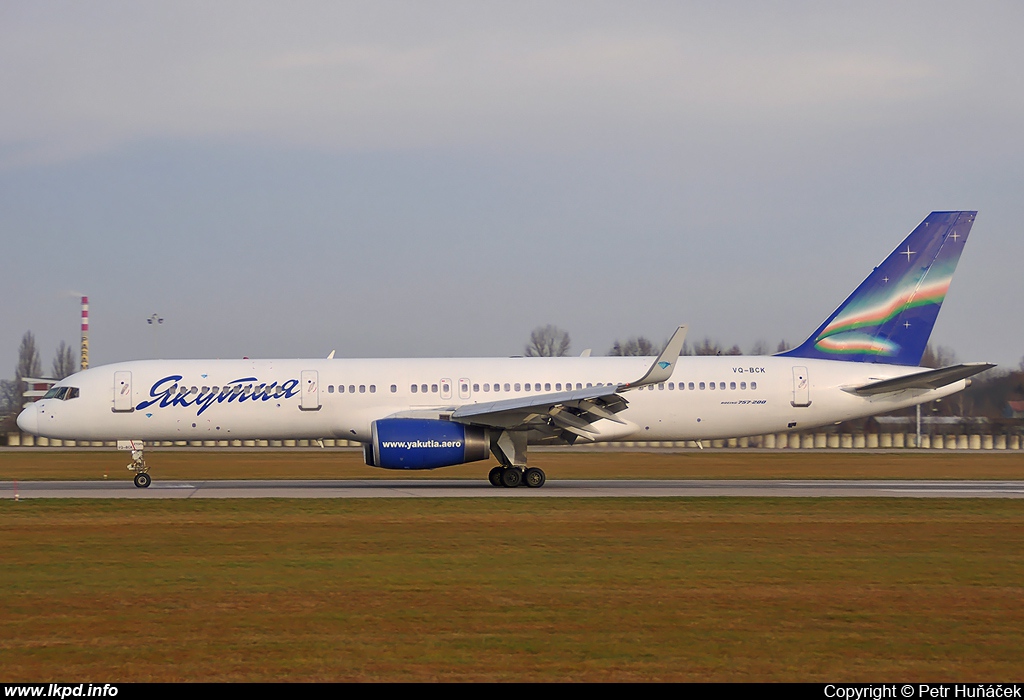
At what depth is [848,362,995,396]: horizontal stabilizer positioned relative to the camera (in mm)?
25266

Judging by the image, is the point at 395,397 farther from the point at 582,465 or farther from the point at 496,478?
the point at 582,465

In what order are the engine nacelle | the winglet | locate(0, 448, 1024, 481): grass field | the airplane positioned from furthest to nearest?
locate(0, 448, 1024, 481): grass field < the airplane < the engine nacelle < the winglet

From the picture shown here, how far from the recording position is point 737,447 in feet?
185

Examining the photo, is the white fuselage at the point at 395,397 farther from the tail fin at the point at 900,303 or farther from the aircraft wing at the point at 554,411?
the aircraft wing at the point at 554,411

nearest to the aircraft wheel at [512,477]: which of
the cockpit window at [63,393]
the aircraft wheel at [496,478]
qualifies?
the aircraft wheel at [496,478]

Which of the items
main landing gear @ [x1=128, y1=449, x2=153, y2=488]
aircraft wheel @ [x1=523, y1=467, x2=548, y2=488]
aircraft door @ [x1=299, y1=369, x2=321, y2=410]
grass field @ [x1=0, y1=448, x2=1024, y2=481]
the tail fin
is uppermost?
the tail fin

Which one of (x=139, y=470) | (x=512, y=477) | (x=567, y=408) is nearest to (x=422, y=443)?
(x=512, y=477)

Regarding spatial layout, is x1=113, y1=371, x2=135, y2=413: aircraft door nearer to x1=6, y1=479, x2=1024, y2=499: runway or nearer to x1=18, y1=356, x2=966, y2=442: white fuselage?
x1=18, y1=356, x2=966, y2=442: white fuselage

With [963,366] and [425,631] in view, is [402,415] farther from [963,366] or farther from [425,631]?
[425,631]

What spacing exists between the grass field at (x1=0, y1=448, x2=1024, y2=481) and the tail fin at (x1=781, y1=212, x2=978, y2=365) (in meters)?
5.05

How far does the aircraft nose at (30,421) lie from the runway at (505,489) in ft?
5.04

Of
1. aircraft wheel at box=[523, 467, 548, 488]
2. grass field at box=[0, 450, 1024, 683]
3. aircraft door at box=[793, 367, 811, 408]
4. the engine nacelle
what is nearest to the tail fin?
aircraft door at box=[793, 367, 811, 408]

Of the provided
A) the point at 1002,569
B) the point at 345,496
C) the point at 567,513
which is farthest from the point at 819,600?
the point at 345,496

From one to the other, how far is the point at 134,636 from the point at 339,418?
1847cm
